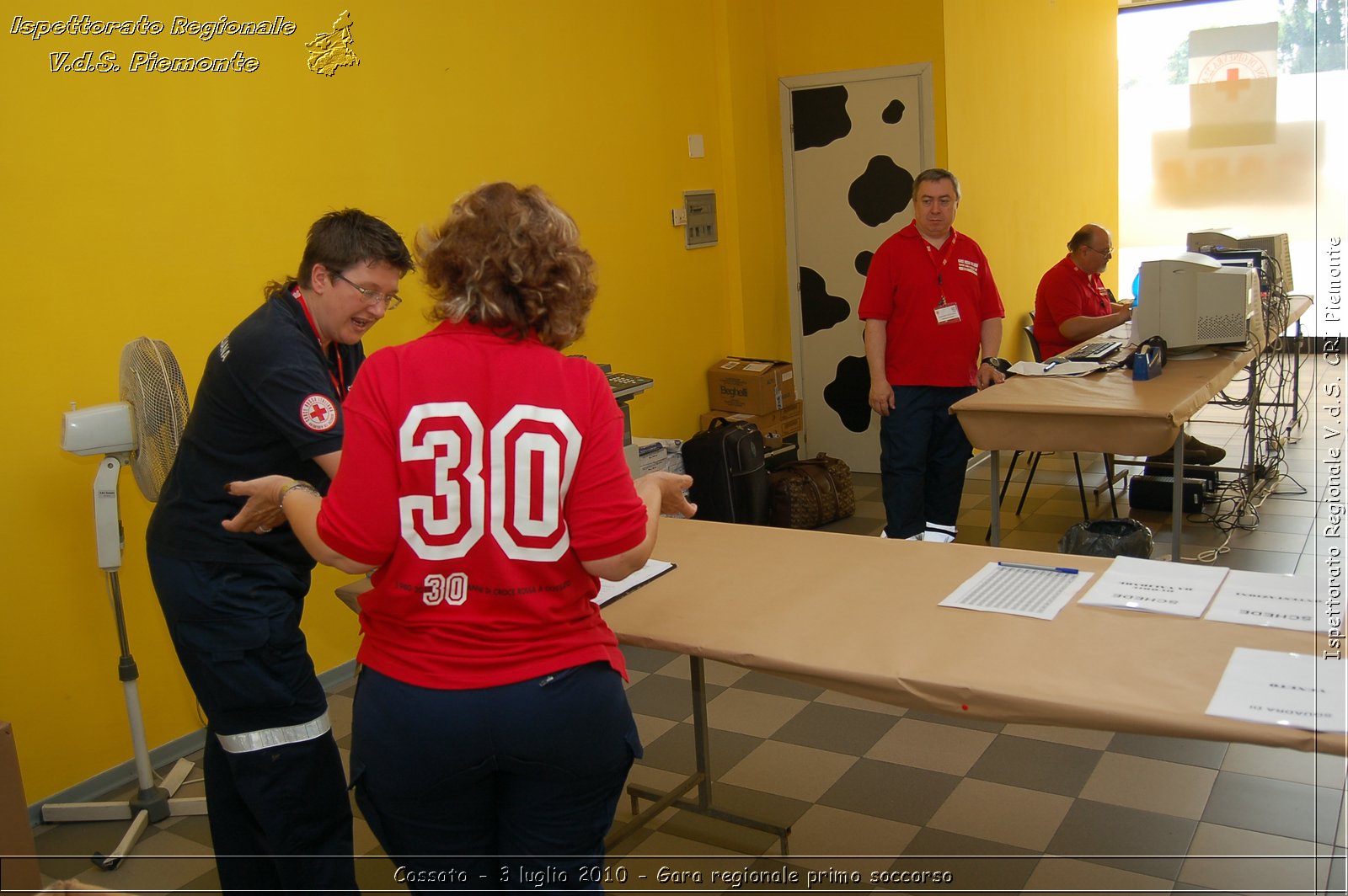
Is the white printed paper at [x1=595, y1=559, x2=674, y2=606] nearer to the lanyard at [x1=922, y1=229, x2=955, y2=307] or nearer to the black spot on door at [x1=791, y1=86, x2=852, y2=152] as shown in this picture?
the lanyard at [x1=922, y1=229, x2=955, y2=307]

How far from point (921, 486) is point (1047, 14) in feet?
16.3

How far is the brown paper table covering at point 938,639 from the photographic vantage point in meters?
1.65

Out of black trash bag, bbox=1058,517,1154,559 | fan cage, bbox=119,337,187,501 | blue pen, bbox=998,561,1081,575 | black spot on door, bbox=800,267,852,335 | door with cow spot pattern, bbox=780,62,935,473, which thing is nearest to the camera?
blue pen, bbox=998,561,1081,575

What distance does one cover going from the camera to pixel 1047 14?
773cm

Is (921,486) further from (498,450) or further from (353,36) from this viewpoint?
(498,450)

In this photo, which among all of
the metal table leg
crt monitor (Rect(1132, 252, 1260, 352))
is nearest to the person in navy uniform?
the metal table leg

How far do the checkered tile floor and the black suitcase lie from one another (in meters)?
1.66

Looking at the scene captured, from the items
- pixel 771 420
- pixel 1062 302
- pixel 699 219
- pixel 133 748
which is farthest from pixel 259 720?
pixel 1062 302

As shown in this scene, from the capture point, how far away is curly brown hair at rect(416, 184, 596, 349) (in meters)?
1.50

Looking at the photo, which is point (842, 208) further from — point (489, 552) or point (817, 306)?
point (489, 552)

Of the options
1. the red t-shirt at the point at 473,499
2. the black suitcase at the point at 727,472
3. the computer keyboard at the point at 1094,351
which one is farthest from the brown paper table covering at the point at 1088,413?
the red t-shirt at the point at 473,499

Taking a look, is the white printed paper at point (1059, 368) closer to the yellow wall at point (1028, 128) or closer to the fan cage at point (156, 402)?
the yellow wall at point (1028, 128)

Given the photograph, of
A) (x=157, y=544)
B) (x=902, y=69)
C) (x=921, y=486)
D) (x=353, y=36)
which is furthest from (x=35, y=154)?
(x=902, y=69)

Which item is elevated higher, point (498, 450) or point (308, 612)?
point (498, 450)
